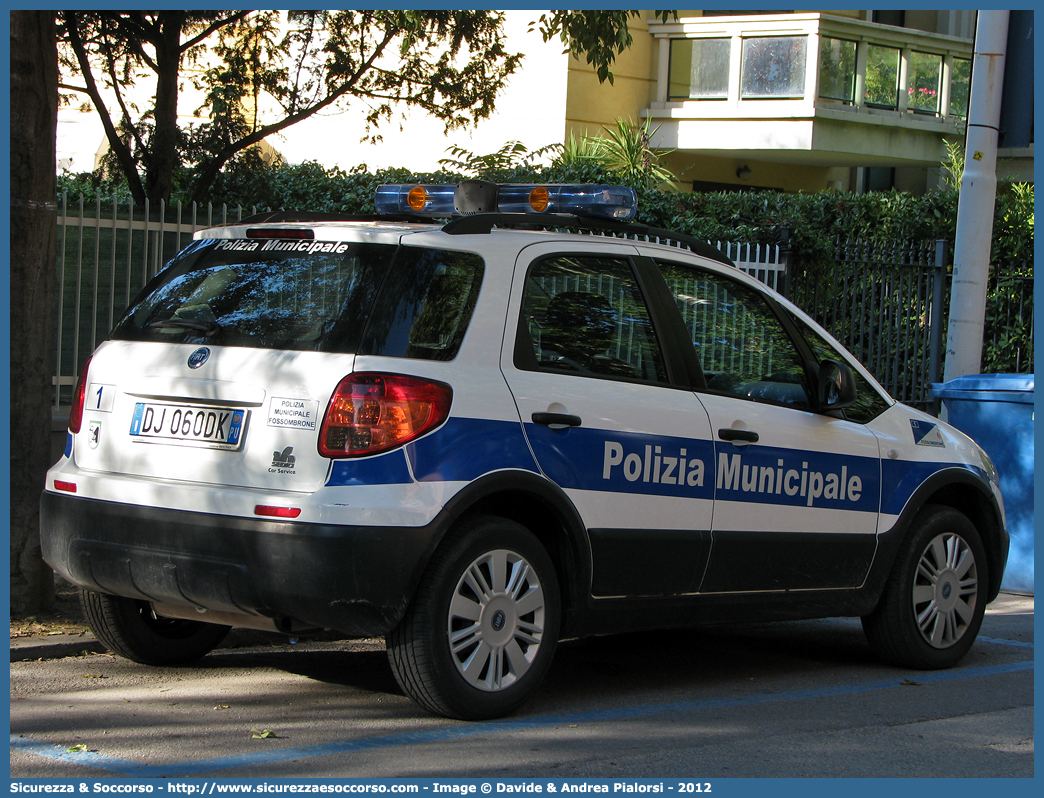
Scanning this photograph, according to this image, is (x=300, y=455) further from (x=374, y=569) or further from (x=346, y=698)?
(x=346, y=698)

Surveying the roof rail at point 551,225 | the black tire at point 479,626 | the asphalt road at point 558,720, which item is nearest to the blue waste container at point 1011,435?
the asphalt road at point 558,720

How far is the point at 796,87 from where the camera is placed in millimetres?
17141

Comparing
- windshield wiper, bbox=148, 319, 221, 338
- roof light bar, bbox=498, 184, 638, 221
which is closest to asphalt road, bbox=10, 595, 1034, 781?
windshield wiper, bbox=148, 319, 221, 338

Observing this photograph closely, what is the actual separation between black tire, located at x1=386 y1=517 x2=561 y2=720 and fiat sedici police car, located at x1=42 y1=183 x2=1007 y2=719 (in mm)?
11

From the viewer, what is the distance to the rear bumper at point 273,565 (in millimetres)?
4254

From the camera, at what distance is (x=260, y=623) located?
4508 millimetres

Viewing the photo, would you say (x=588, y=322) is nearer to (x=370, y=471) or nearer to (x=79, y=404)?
(x=370, y=471)

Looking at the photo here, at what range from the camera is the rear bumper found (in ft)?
14.0

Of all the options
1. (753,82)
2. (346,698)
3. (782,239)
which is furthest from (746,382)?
(753,82)

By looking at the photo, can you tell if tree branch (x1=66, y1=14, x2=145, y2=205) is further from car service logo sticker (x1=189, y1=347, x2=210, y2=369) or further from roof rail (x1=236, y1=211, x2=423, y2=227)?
car service logo sticker (x1=189, y1=347, x2=210, y2=369)

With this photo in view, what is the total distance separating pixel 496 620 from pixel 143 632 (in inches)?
65.6

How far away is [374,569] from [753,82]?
47.1 feet

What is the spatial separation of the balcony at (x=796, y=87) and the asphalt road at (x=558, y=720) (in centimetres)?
1201
